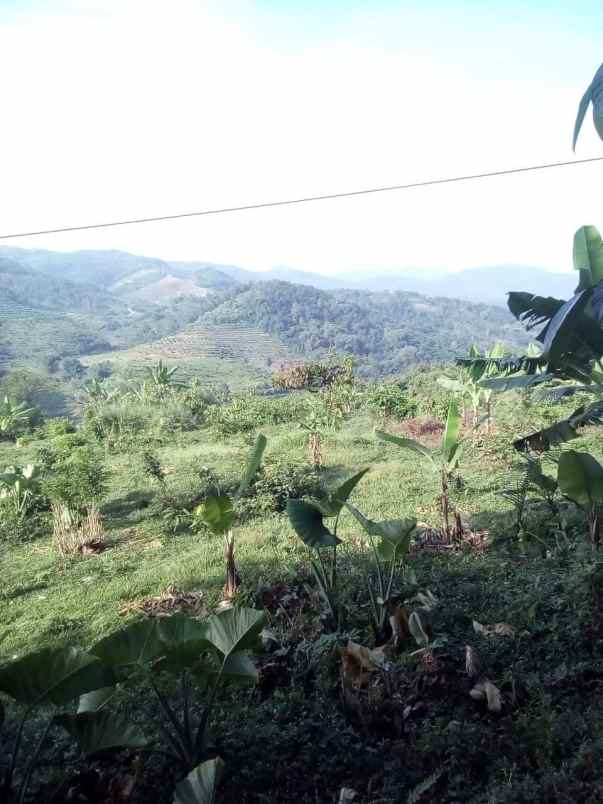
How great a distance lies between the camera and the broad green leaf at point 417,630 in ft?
7.98

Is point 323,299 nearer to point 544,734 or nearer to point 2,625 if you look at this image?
point 2,625

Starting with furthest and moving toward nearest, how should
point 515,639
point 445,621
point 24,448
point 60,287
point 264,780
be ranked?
point 60,287 < point 24,448 < point 445,621 < point 515,639 < point 264,780

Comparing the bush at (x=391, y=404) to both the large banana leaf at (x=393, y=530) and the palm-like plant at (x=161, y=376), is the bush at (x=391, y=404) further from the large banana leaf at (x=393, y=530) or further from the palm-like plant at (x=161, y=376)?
the large banana leaf at (x=393, y=530)

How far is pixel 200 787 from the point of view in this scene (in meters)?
1.56

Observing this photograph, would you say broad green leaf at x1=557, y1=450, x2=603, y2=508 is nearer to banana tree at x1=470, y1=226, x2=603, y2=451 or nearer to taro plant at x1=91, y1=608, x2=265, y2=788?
banana tree at x1=470, y1=226, x2=603, y2=451

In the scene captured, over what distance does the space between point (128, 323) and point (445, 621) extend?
794 inches

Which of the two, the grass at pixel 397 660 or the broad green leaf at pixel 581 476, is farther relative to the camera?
the broad green leaf at pixel 581 476

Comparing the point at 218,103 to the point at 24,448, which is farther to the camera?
the point at 24,448

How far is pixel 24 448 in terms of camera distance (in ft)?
27.9

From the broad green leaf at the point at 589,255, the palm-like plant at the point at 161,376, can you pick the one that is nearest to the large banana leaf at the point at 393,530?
the broad green leaf at the point at 589,255

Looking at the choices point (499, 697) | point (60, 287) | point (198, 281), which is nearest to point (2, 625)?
point (499, 697)

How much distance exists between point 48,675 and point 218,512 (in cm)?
170

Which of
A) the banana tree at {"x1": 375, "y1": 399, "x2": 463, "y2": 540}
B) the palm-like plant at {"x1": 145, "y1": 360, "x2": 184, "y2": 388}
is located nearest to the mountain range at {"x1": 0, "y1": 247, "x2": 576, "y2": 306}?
the palm-like plant at {"x1": 145, "y1": 360, "x2": 184, "y2": 388}

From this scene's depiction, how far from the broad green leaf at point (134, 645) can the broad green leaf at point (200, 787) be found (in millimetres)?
317
